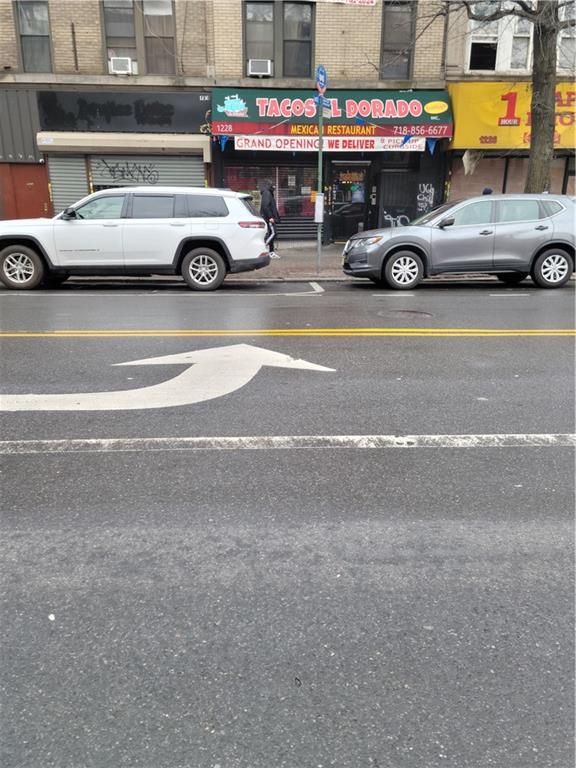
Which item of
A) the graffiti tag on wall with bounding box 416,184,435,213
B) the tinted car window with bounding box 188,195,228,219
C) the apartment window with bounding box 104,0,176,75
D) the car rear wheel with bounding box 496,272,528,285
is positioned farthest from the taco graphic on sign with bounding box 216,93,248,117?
the car rear wheel with bounding box 496,272,528,285

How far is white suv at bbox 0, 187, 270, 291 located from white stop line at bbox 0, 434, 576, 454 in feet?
24.9

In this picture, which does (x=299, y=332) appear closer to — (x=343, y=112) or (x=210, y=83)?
(x=343, y=112)

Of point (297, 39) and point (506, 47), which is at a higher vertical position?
point (297, 39)

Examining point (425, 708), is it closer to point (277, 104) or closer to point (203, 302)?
point (203, 302)

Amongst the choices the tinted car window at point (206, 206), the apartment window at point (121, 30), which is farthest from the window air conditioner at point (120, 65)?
the tinted car window at point (206, 206)

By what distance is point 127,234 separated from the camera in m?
11.3

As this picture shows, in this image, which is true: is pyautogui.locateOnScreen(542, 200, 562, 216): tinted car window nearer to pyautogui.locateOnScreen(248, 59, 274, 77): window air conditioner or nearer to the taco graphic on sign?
the taco graphic on sign

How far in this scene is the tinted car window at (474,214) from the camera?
38.2ft

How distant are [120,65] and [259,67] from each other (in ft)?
12.4

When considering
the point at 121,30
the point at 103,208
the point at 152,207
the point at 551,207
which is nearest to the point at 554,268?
the point at 551,207

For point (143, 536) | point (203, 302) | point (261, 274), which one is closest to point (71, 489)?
point (143, 536)

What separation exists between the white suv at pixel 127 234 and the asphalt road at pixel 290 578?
587 cm

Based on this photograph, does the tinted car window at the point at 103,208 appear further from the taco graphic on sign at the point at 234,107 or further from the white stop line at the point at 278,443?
the white stop line at the point at 278,443

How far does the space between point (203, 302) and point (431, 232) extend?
450cm
